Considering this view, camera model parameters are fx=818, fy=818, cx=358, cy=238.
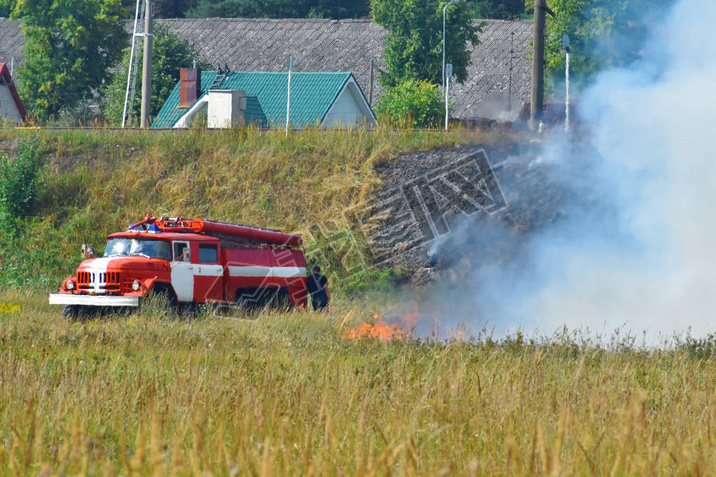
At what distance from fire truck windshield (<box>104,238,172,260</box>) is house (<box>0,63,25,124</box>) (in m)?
30.4

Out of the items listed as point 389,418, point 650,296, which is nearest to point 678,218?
point 650,296

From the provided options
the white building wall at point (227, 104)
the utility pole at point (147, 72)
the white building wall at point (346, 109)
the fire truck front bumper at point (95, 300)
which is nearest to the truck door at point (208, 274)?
the fire truck front bumper at point (95, 300)

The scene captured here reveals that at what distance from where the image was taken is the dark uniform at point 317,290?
18.3 meters

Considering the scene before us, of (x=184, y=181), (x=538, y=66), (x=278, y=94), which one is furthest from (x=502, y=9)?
(x=184, y=181)

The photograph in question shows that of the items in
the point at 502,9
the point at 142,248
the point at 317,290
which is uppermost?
the point at 502,9

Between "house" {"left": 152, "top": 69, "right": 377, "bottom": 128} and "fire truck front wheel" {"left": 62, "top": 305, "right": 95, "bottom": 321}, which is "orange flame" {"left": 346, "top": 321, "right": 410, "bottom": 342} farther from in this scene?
"house" {"left": 152, "top": 69, "right": 377, "bottom": 128}

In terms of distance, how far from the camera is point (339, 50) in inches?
2318

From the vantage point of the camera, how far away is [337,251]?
21938 millimetres

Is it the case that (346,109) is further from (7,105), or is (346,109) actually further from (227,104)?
(7,105)

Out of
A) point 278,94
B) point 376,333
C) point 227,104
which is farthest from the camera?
point 278,94

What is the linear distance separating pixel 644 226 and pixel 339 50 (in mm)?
43619

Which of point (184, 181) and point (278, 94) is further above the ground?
point (278, 94)

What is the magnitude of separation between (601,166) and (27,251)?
15909 millimetres

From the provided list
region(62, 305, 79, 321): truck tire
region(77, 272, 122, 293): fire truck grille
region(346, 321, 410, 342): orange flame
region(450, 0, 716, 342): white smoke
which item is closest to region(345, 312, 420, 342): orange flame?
region(346, 321, 410, 342): orange flame
